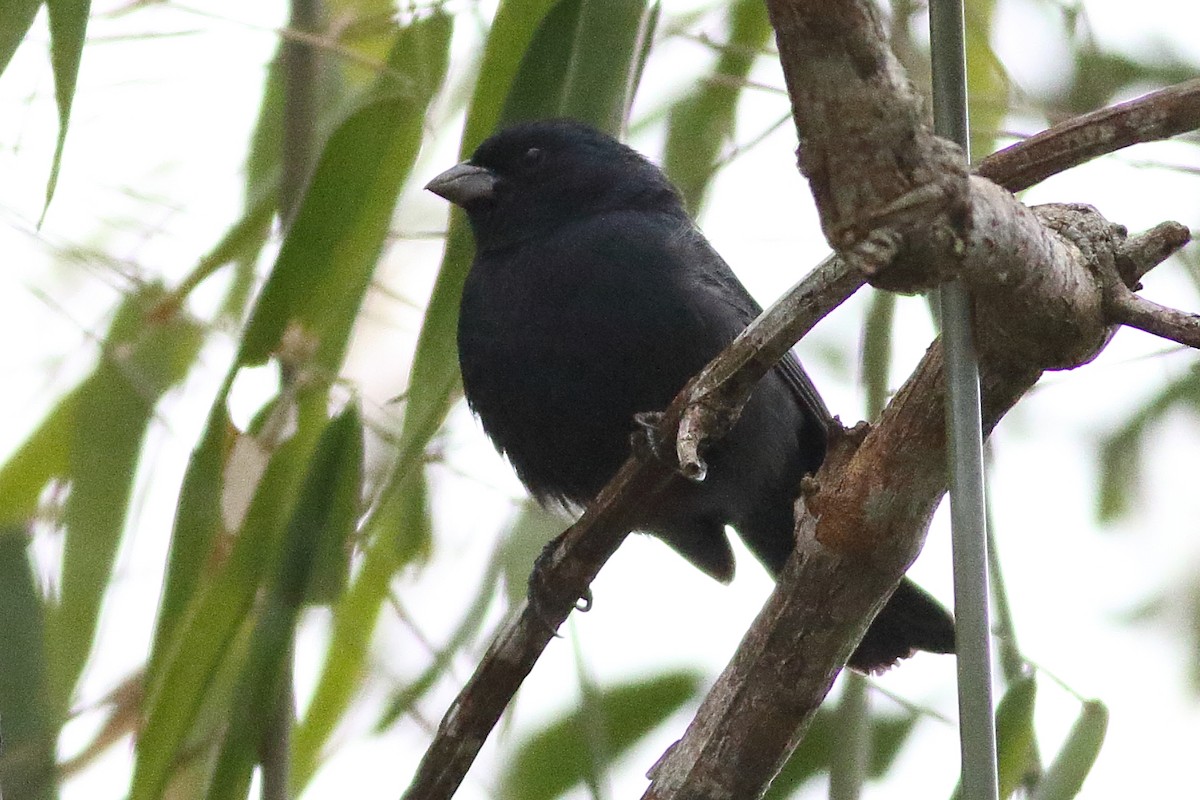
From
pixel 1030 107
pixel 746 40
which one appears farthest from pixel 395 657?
pixel 1030 107

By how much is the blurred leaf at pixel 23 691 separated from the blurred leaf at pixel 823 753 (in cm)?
135

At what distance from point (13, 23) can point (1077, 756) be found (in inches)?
75.2

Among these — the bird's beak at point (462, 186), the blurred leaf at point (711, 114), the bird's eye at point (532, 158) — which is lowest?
the bird's beak at point (462, 186)

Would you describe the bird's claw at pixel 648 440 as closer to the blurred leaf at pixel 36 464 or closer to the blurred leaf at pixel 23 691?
the blurred leaf at pixel 23 691

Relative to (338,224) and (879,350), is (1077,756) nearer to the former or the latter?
(879,350)

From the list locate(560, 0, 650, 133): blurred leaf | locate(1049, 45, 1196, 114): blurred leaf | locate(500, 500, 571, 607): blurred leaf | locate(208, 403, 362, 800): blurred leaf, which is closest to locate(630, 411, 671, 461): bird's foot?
locate(560, 0, 650, 133): blurred leaf

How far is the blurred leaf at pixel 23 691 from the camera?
2.50 metres

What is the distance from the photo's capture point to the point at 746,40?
3.41 m

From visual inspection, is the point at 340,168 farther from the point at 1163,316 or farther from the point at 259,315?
the point at 1163,316

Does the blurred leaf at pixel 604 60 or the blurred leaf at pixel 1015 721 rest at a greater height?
the blurred leaf at pixel 604 60

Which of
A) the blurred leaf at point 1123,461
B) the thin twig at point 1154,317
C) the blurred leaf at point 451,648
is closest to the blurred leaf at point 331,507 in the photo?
the blurred leaf at point 451,648

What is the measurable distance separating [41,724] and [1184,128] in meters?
2.01

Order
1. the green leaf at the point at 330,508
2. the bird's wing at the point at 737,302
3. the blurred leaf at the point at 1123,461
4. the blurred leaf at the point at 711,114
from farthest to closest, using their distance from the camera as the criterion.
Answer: the blurred leaf at the point at 1123,461 < the blurred leaf at the point at 711,114 < the bird's wing at the point at 737,302 < the green leaf at the point at 330,508

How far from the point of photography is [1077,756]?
2428mm
